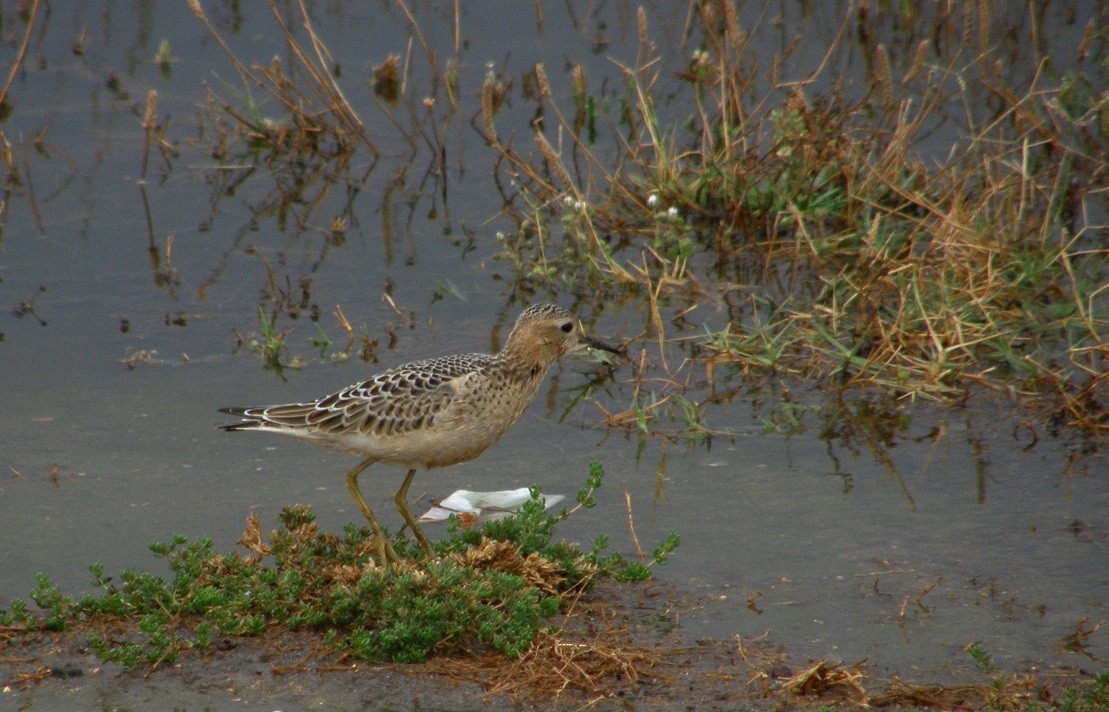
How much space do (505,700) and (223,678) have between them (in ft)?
3.67

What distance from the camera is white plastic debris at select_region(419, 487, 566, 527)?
23.0 ft

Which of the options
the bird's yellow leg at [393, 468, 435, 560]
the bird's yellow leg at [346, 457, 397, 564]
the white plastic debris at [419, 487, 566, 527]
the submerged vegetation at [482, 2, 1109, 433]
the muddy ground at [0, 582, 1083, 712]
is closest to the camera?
the muddy ground at [0, 582, 1083, 712]

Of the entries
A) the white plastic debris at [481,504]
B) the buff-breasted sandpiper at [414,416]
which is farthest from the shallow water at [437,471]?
the buff-breasted sandpiper at [414,416]

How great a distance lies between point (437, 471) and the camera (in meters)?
7.70

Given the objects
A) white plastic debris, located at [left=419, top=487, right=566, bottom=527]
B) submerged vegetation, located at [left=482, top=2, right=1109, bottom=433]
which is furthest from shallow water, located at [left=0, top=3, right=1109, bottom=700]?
submerged vegetation, located at [left=482, top=2, right=1109, bottom=433]

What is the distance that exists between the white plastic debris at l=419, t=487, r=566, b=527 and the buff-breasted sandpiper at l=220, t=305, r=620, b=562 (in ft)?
1.26

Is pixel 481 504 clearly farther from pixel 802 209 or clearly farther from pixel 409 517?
pixel 802 209

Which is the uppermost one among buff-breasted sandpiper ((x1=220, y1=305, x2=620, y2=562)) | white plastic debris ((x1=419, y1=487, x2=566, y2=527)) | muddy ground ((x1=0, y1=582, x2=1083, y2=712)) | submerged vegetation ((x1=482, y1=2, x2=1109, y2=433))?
submerged vegetation ((x1=482, y1=2, x2=1109, y2=433))

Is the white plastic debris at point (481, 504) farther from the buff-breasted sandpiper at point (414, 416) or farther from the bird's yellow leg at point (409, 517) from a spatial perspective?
the buff-breasted sandpiper at point (414, 416)

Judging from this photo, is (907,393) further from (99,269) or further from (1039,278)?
(99,269)

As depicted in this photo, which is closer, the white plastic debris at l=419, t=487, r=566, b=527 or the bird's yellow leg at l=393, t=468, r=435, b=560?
the bird's yellow leg at l=393, t=468, r=435, b=560

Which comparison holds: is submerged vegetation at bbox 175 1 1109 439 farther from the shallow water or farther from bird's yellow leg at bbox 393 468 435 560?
bird's yellow leg at bbox 393 468 435 560

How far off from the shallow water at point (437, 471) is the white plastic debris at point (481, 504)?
0.57 ft

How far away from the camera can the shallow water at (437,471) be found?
20.4 feet
